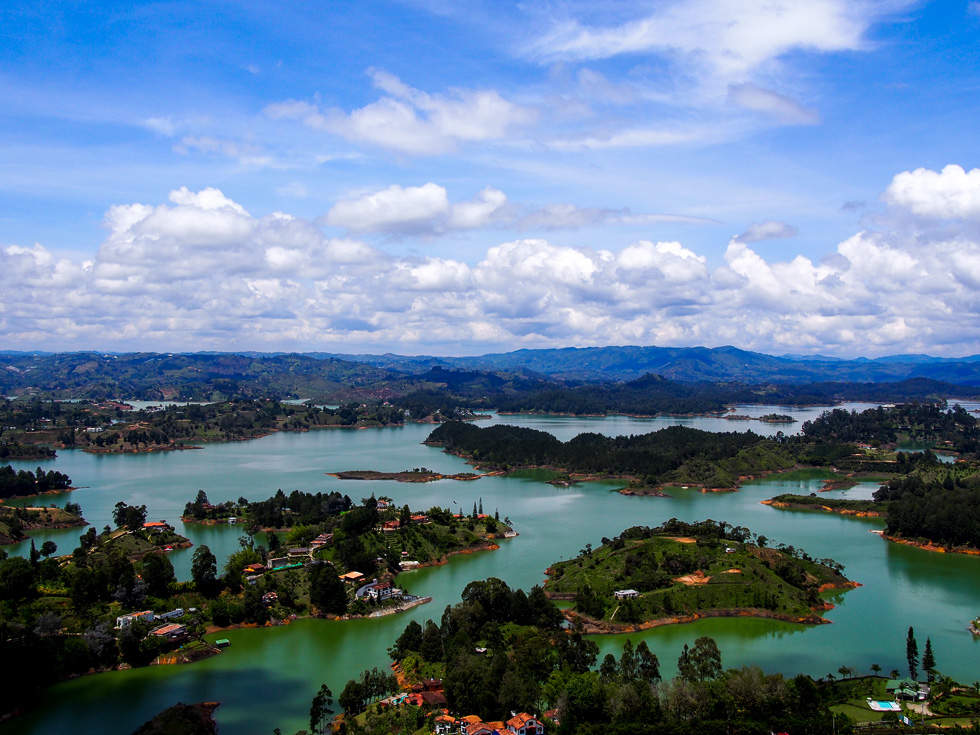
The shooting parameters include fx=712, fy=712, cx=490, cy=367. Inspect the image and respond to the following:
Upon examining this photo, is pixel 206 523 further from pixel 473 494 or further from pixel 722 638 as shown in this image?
pixel 722 638

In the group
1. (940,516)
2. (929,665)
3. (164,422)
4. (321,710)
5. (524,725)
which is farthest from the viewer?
(164,422)

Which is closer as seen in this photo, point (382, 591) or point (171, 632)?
point (171, 632)

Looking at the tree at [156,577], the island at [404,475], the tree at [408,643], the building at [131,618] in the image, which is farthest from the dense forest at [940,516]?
the building at [131,618]

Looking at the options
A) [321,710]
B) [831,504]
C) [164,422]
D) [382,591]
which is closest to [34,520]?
[382,591]

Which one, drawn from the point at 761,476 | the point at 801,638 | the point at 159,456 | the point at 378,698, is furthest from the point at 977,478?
the point at 159,456

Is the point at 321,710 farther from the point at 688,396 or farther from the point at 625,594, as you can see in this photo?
the point at 688,396

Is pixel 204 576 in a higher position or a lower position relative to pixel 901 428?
lower
